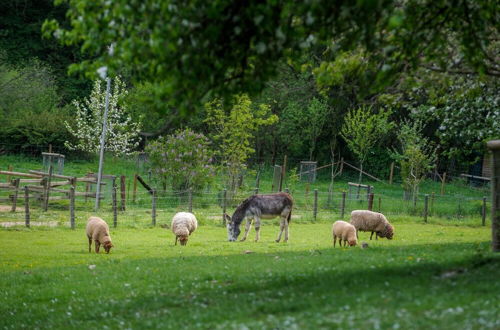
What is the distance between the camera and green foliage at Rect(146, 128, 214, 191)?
3575 centimetres

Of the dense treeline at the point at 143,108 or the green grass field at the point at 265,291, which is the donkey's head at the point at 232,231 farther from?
the dense treeline at the point at 143,108

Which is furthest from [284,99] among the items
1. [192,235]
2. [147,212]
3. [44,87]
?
[192,235]

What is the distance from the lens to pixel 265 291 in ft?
36.5

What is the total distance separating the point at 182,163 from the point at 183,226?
1245 cm

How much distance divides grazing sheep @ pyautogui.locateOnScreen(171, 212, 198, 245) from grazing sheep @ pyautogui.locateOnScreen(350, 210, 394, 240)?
5800 millimetres

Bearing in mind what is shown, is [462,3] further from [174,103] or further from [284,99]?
[284,99]

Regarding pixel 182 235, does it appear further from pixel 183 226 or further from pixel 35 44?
pixel 35 44

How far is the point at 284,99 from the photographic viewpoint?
57.6m

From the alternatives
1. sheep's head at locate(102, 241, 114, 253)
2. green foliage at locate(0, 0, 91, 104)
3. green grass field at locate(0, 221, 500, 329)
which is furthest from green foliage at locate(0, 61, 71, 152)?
green grass field at locate(0, 221, 500, 329)

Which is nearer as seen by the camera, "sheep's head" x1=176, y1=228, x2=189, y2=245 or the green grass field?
the green grass field

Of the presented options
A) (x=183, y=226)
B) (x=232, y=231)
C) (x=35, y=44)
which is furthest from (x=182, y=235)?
(x=35, y=44)

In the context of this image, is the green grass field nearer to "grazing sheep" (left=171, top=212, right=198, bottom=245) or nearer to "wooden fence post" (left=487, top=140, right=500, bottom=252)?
"wooden fence post" (left=487, top=140, right=500, bottom=252)

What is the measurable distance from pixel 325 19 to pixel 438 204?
104 feet

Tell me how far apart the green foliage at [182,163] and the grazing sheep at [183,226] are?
1103cm
